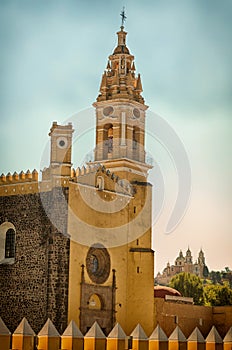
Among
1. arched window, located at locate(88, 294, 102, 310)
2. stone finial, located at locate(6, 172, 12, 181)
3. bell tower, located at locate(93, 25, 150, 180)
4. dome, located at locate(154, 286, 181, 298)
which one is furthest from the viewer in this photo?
dome, located at locate(154, 286, 181, 298)

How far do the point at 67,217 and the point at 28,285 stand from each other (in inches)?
105

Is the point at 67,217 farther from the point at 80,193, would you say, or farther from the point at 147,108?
the point at 147,108

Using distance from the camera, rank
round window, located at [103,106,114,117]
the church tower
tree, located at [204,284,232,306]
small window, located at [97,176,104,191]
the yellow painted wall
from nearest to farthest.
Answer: the yellow painted wall → the church tower → small window, located at [97,176,104,191] → round window, located at [103,106,114,117] → tree, located at [204,284,232,306]

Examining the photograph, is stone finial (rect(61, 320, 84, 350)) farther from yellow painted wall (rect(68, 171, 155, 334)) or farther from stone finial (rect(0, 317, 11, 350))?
yellow painted wall (rect(68, 171, 155, 334))

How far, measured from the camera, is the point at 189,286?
5191 centimetres

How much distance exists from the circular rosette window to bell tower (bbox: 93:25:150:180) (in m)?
4.68

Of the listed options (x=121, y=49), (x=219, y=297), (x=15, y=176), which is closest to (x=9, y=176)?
(x=15, y=176)

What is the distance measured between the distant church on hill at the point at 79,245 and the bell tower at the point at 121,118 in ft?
0.30

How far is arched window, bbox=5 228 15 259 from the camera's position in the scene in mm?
27422

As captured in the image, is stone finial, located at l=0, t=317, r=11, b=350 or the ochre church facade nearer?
stone finial, located at l=0, t=317, r=11, b=350

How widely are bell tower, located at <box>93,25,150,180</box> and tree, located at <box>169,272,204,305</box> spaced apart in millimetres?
19143

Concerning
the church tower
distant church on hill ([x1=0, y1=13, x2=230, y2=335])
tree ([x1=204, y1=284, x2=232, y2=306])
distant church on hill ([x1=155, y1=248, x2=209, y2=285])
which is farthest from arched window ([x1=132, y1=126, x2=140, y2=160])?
distant church on hill ([x1=155, y1=248, x2=209, y2=285])

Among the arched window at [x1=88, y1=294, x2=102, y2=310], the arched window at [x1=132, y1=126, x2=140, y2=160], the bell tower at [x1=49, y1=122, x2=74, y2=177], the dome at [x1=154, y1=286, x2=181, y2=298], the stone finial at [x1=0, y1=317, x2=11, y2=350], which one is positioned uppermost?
the arched window at [x1=132, y1=126, x2=140, y2=160]

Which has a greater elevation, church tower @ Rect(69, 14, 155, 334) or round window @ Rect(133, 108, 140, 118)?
round window @ Rect(133, 108, 140, 118)
